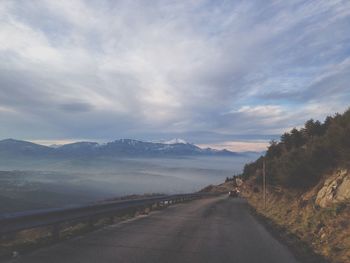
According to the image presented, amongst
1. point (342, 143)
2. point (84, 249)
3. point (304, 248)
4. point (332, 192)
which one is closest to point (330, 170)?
point (342, 143)

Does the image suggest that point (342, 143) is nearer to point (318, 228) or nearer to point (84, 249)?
point (318, 228)

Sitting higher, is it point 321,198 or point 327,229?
point 321,198

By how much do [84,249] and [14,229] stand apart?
1.69 meters

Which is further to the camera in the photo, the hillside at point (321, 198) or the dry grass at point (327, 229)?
the hillside at point (321, 198)

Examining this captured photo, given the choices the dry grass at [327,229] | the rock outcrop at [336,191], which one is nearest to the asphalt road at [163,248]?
the dry grass at [327,229]

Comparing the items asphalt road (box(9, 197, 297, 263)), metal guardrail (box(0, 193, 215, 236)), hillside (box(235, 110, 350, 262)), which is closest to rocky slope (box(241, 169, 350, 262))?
hillside (box(235, 110, 350, 262))

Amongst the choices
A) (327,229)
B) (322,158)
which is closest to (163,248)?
(327,229)

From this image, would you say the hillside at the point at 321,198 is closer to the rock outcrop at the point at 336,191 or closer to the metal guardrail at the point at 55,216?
the rock outcrop at the point at 336,191

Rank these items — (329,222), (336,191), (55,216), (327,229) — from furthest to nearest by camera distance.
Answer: (336,191)
(329,222)
(327,229)
(55,216)

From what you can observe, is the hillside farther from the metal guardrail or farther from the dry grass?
the metal guardrail

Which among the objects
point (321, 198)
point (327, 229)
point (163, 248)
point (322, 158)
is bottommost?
point (163, 248)

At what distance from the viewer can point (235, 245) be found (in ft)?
43.7

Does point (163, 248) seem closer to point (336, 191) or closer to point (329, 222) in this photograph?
point (329, 222)

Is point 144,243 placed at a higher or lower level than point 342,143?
lower
